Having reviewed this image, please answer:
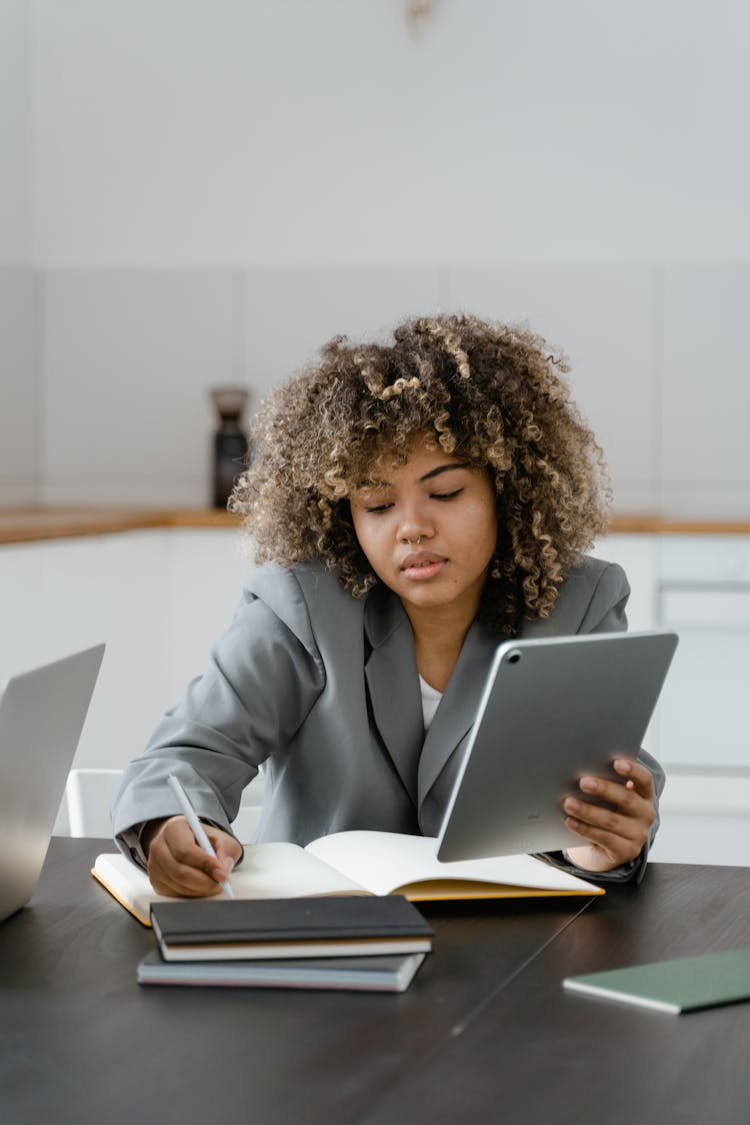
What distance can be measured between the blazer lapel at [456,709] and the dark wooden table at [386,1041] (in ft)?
1.34

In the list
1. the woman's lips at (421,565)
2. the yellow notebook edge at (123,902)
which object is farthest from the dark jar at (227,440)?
the yellow notebook edge at (123,902)

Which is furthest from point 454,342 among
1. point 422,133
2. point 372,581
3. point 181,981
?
point 422,133

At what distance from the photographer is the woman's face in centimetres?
163

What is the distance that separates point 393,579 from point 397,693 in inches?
5.5

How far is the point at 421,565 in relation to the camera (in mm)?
1636

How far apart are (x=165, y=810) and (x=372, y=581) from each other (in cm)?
48

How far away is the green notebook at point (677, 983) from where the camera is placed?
3.43ft

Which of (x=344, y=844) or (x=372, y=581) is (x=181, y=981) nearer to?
(x=344, y=844)

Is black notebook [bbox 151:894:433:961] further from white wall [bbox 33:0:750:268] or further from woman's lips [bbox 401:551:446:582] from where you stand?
white wall [bbox 33:0:750:268]

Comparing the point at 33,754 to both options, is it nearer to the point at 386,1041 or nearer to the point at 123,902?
the point at 123,902

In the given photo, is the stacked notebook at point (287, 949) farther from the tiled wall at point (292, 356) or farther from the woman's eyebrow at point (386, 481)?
the tiled wall at point (292, 356)

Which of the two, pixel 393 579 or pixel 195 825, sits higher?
pixel 393 579

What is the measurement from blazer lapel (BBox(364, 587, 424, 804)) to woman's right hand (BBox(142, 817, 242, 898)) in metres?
0.35

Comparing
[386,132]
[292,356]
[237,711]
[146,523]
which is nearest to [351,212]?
[386,132]
